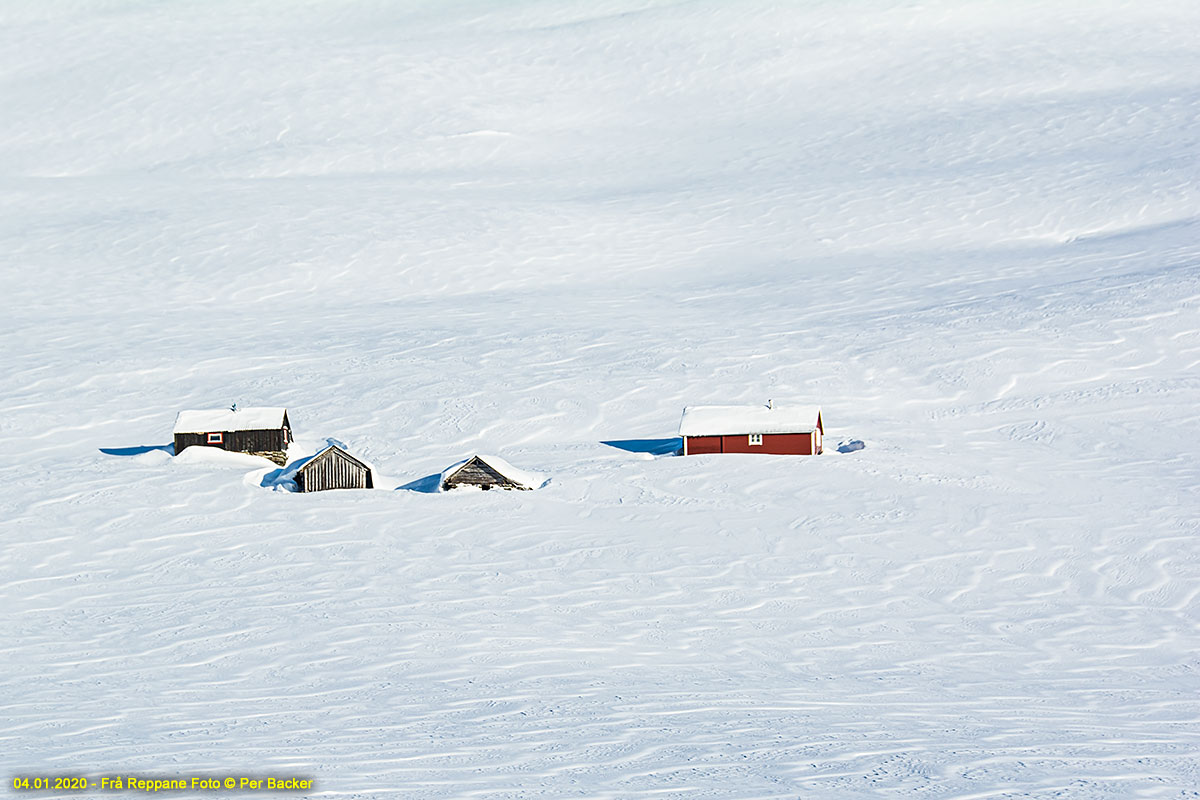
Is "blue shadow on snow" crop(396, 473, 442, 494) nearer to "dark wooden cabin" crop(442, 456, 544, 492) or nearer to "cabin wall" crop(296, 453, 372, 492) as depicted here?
"dark wooden cabin" crop(442, 456, 544, 492)

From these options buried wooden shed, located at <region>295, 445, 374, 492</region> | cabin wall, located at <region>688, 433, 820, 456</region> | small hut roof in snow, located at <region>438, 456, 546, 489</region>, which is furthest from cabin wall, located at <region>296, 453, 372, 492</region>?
cabin wall, located at <region>688, 433, 820, 456</region>

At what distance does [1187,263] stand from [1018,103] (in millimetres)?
27894

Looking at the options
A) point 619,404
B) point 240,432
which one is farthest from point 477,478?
point 619,404

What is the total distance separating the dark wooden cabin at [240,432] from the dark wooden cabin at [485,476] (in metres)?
4.56

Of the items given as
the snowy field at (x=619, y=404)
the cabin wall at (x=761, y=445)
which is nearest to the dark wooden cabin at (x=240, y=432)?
the snowy field at (x=619, y=404)

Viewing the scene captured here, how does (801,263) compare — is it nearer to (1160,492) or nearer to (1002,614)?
(1160,492)

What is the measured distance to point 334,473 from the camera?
26.7 meters

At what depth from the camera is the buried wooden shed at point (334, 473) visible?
26.6 metres

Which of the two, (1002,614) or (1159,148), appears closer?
(1002,614)

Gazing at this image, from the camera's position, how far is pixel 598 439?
30.7 metres

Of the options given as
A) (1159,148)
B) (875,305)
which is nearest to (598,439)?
(875,305)

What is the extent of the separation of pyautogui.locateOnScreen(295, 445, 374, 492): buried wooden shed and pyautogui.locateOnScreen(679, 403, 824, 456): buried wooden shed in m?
6.85

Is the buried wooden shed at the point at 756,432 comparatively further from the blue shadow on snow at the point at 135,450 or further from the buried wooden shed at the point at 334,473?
the blue shadow on snow at the point at 135,450

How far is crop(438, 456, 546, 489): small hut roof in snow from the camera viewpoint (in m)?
26.2
